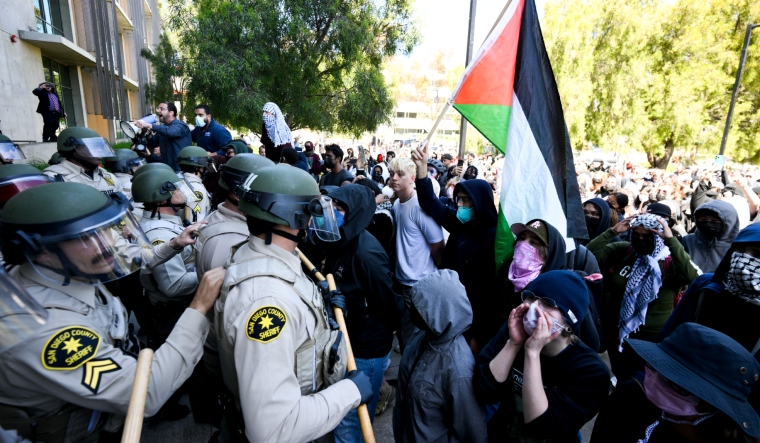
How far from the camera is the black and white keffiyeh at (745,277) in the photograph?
7.86 feet

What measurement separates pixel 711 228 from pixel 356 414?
3705mm

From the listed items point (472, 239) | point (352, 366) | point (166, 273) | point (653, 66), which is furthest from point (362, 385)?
point (653, 66)

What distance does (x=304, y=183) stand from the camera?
6.61 ft

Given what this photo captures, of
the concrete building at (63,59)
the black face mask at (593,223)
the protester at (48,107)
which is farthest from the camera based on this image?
the concrete building at (63,59)

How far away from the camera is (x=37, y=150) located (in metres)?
9.40

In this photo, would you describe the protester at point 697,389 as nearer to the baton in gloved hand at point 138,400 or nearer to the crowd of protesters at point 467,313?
the crowd of protesters at point 467,313

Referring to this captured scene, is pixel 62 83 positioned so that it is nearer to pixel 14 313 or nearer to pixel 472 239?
pixel 472 239

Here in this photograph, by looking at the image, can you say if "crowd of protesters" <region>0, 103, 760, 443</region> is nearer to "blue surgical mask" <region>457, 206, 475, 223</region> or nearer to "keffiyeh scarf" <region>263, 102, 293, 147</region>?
"blue surgical mask" <region>457, 206, 475, 223</region>

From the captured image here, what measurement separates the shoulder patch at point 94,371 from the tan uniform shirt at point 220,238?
110 cm

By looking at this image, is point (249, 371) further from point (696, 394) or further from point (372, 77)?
point (372, 77)

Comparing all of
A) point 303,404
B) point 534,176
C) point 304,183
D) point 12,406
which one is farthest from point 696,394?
point 12,406

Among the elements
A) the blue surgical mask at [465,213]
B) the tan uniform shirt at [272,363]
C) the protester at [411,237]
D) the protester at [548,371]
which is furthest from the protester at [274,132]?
the protester at [548,371]

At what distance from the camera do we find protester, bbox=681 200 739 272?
154 inches

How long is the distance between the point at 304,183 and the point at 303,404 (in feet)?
3.21
